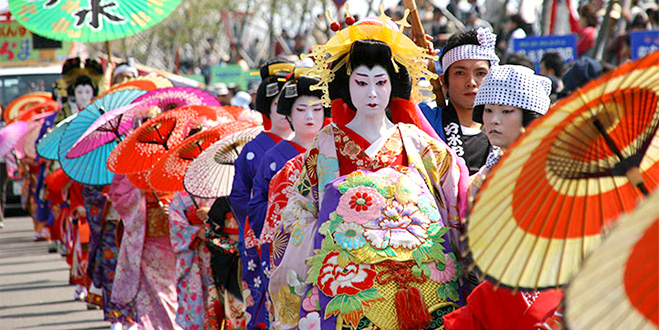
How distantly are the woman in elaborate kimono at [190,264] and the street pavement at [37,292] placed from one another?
2.00 m

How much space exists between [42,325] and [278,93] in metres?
4.07

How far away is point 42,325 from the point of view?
29.8 feet

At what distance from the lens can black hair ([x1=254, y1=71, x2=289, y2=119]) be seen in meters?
6.28

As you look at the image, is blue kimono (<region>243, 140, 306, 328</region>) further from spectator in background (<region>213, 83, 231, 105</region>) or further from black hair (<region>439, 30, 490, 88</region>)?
spectator in background (<region>213, 83, 231, 105</region>)

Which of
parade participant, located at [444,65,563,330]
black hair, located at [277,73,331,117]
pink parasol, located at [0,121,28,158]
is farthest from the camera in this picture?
pink parasol, located at [0,121,28,158]

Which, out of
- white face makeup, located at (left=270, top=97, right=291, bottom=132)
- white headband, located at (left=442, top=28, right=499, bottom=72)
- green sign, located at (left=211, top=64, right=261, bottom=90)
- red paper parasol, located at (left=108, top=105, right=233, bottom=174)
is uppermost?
white headband, located at (left=442, top=28, right=499, bottom=72)

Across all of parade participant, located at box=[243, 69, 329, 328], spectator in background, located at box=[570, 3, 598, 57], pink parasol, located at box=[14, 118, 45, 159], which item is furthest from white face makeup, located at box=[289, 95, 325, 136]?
pink parasol, located at box=[14, 118, 45, 159]

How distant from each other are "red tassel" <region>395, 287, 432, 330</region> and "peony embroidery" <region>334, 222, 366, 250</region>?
0.26 meters

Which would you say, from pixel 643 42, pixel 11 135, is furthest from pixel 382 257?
pixel 11 135

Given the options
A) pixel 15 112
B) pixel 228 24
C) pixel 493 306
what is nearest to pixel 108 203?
pixel 493 306

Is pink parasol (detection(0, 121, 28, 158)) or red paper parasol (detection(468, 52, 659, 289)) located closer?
red paper parasol (detection(468, 52, 659, 289))

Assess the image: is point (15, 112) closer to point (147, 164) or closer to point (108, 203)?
point (108, 203)

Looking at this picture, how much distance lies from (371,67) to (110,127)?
14.0 ft

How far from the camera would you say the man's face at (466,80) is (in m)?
5.09
